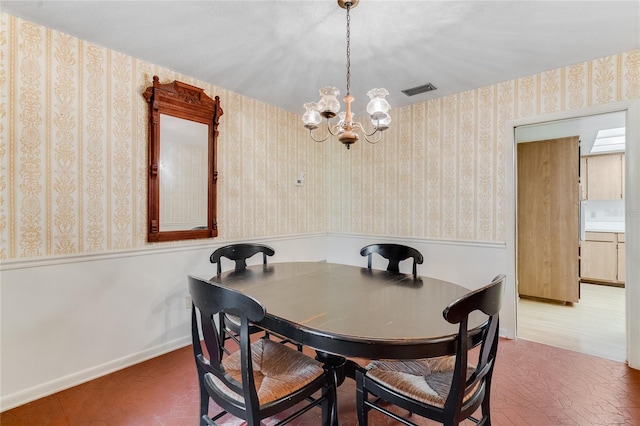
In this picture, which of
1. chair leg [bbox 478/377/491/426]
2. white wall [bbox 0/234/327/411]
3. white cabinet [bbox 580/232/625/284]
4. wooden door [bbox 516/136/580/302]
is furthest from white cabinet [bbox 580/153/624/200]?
white wall [bbox 0/234/327/411]

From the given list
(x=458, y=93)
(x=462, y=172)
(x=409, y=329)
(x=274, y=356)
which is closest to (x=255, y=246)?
(x=274, y=356)

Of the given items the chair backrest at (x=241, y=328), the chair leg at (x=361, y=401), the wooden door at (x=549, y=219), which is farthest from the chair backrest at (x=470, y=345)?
the wooden door at (x=549, y=219)

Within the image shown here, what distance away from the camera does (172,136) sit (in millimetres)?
2721

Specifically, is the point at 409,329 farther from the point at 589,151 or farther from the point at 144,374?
the point at 589,151

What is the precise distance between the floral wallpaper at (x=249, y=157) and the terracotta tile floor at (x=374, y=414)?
0.98 metres

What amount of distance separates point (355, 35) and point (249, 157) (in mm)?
1739

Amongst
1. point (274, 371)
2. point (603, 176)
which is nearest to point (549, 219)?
point (603, 176)

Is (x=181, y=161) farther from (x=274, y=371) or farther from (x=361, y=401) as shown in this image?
(x=361, y=401)

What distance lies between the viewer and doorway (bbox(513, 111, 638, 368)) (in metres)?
2.83

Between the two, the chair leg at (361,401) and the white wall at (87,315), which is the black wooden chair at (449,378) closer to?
the chair leg at (361,401)

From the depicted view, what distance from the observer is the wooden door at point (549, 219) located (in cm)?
398

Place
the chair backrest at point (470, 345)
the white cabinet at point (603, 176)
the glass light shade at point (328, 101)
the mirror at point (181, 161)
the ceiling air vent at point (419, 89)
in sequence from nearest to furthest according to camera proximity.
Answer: the chair backrest at point (470, 345), the glass light shade at point (328, 101), the mirror at point (181, 161), the ceiling air vent at point (419, 89), the white cabinet at point (603, 176)

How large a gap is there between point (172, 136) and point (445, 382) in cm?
273

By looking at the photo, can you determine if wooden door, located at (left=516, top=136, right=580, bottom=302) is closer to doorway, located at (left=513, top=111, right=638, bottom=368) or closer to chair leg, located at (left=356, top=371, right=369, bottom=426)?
doorway, located at (left=513, top=111, right=638, bottom=368)
